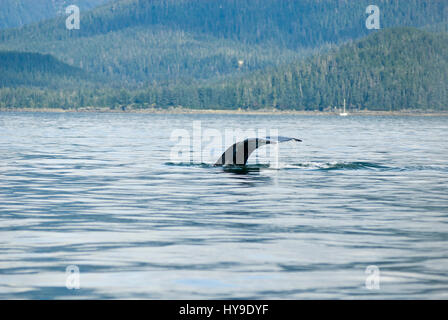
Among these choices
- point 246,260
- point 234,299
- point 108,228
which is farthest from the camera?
point 108,228

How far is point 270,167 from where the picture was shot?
147 ft

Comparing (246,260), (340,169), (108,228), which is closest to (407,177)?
(340,169)

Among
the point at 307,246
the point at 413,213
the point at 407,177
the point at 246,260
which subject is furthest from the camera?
the point at 407,177

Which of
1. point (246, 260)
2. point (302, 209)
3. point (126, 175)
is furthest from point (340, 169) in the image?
point (246, 260)

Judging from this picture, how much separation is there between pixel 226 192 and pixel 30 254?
13584mm

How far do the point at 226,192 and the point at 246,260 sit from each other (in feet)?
44.8

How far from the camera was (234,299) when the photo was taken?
13.7 metres

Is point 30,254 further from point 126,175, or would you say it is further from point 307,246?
point 126,175

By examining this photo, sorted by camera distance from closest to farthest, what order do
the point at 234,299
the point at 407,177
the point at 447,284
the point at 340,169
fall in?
the point at 234,299 → the point at 447,284 → the point at 407,177 → the point at 340,169

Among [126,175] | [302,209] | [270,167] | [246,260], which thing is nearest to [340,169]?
[270,167]
